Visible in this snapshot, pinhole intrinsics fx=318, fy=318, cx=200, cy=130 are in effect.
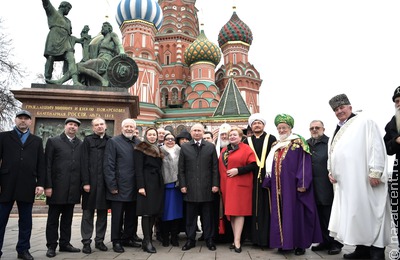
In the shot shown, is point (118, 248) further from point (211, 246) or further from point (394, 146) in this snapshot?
point (394, 146)

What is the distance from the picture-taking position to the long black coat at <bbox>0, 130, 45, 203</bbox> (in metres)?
3.67

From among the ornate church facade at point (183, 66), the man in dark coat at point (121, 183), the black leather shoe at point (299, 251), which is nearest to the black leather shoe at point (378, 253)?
the black leather shoe at point (299, 251)

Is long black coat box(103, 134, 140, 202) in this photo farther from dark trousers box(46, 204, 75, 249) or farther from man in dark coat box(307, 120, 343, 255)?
man in dark coat box(307, 120, 343, 255)

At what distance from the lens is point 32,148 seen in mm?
3896

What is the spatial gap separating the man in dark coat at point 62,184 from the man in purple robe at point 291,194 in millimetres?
2539

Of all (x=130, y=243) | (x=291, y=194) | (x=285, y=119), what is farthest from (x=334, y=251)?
(x=130, y=243)

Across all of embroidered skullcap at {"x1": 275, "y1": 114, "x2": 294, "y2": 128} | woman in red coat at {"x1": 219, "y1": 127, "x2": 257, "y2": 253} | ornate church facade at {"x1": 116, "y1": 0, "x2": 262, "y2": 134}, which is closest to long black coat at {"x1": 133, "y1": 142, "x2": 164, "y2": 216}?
woman in red coat at {"x1": 219, "y1": 127, "x2": 257, "y2": 253}

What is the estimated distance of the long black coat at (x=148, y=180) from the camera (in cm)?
418

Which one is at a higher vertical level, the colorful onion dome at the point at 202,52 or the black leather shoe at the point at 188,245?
the colorful onion dome at the point at 202,52

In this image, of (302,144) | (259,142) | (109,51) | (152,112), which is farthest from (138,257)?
(152,112)

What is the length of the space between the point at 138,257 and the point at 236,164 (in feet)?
5.54

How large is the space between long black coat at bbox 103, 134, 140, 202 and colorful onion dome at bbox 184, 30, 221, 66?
101 feet

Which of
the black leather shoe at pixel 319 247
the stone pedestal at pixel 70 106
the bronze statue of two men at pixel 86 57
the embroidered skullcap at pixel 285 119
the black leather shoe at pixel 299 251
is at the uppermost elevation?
the bronze statue of two men at pixel 86 57

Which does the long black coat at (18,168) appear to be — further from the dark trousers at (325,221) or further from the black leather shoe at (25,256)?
the dark trousers at (325,221)
